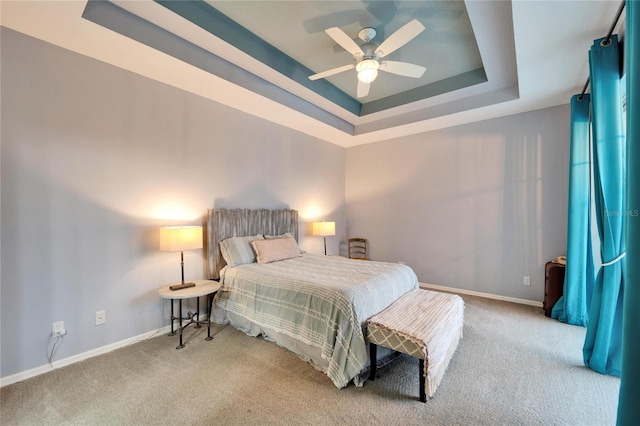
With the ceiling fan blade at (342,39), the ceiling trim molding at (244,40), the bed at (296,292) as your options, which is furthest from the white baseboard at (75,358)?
the ceiling fan blade at (342,39)

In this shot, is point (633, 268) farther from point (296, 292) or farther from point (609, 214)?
point (296, 292)

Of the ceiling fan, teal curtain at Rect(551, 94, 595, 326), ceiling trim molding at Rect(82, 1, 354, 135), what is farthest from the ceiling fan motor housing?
teal curtain at Rect(551, 94, 595, 326)

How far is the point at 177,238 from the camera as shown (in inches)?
108

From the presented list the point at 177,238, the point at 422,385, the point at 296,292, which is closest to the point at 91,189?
the point at 177,238

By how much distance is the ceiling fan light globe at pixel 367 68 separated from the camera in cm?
272

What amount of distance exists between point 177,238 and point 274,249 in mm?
1268

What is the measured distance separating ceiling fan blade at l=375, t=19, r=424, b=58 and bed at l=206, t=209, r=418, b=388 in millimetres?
2195

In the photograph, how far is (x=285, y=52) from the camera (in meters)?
3.28

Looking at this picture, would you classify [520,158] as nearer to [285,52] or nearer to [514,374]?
[514,374]

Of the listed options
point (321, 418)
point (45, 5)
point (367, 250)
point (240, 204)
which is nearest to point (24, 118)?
point (45, 5)

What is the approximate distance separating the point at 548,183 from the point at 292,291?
379cm

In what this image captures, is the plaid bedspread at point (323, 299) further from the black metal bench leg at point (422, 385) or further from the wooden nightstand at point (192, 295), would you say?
the black metal bench leg at point (422, 385)

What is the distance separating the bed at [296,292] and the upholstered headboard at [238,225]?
0.01 metres

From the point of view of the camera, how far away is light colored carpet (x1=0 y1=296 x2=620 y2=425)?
1.76m
